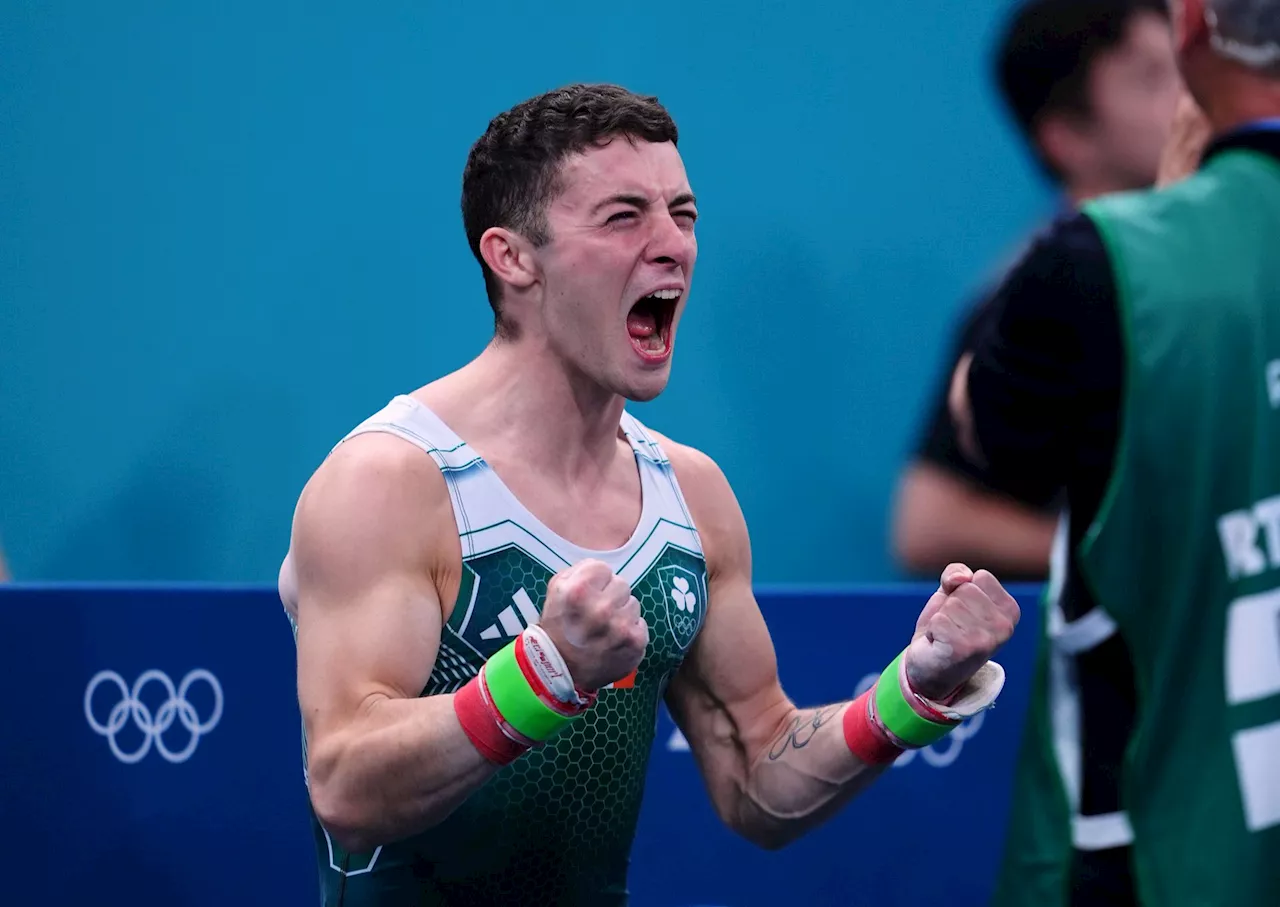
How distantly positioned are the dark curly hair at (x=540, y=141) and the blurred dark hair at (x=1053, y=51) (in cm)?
196

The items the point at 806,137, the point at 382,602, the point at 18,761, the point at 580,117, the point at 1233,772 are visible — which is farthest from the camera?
the point at 806,137

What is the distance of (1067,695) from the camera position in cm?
194

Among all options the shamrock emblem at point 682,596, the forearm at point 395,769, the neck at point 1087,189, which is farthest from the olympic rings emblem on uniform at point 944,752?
the neck at point 1087,189

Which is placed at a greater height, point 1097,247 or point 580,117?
point 580,117

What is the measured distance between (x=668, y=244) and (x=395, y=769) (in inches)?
36.6

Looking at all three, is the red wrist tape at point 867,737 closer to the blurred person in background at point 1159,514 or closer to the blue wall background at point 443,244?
the blurred person in background at point 1159,514

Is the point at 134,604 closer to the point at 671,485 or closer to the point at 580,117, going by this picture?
the point at 671,485

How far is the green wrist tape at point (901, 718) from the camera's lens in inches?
85.9

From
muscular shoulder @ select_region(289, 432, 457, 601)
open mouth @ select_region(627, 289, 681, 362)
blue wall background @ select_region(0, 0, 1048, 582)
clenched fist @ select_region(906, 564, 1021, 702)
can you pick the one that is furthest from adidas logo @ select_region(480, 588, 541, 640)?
blue wall background @ select_region(0, 0, 1048, 582)

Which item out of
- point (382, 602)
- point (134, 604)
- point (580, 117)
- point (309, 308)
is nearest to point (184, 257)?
point (309, 308)

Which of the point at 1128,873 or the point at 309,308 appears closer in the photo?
the point at 1128,873

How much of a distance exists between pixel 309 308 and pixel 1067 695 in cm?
283

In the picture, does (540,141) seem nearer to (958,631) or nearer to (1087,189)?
(958,631)

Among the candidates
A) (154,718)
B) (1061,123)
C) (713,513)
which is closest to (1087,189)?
(1061,123)
